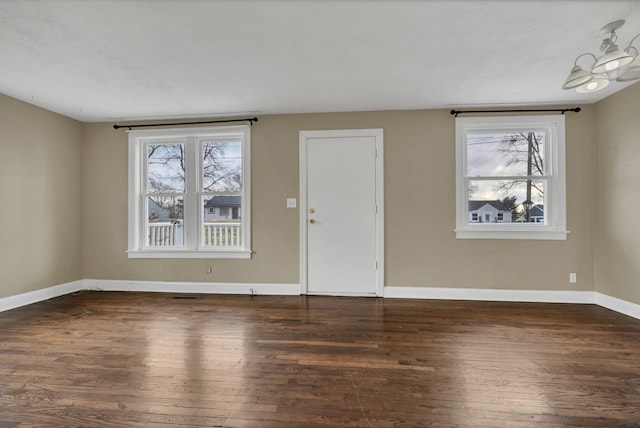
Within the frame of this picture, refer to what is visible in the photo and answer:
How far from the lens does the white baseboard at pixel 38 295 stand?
3305mm

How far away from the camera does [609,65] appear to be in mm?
2062

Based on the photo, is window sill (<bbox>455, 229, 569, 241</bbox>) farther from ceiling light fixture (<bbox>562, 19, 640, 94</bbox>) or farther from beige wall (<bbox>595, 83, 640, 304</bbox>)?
ceiling light fixture (<bbox>562, 19, 640, 94</bbox>)

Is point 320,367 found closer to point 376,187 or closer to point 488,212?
point 376,187

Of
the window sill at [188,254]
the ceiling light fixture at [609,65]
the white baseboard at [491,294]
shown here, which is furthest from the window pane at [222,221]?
the ceiling light fixture at [609,65]

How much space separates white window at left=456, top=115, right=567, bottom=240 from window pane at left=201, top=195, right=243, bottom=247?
2.89 m

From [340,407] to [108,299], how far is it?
3506 mm

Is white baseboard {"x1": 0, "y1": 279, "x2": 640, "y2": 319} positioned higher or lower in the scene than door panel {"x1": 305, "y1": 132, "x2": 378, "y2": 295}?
lower

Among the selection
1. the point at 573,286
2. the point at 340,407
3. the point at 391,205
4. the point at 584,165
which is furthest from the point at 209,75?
the point at 573,286

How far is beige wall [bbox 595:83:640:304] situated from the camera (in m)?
3.02

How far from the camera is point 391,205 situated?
12.4 ft

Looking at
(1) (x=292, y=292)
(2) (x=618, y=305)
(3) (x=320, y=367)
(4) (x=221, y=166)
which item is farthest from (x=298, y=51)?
(2) (x=618, y=305)

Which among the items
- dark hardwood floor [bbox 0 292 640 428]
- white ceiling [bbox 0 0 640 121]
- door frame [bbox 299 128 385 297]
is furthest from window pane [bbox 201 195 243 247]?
white ceiling [bbox 0 0 640 121]

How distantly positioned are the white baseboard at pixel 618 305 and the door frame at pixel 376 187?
2460mm

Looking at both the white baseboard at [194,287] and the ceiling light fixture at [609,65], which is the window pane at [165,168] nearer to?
the white baseboard at [194,287]
